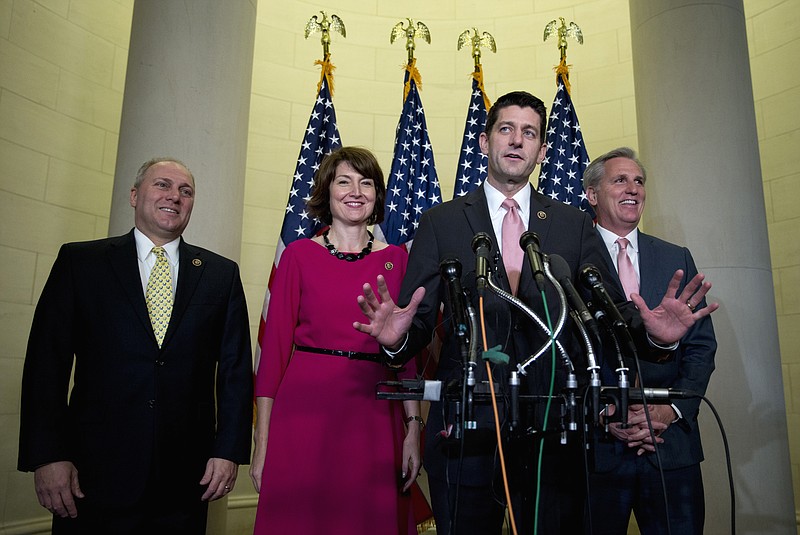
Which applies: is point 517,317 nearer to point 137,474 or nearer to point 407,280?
point 407,280

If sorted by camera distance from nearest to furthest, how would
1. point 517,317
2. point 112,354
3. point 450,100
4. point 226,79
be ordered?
1. point 517,317
2. point 112,354
3. point 226,79
4. point 450,100

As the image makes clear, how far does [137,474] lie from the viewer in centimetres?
228

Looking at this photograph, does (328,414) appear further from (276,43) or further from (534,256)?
(276,43)

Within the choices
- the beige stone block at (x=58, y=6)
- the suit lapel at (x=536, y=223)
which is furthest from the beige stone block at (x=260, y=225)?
the suit lapel at (x=536, y=223)

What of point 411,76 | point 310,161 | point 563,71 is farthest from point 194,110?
point 563,71

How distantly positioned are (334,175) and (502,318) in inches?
40.5

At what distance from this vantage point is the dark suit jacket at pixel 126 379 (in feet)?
7.45

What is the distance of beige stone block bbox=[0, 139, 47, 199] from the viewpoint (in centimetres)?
390

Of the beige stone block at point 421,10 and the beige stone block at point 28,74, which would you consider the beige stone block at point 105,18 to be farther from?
the beige stone block at point 421,10

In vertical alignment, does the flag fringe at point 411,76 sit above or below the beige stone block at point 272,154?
above

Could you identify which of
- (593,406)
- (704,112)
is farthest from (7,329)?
(704,112)

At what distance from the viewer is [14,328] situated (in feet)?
12.6

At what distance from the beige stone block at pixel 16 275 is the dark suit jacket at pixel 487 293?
2.63m

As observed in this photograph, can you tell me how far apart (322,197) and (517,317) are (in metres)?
1.05
